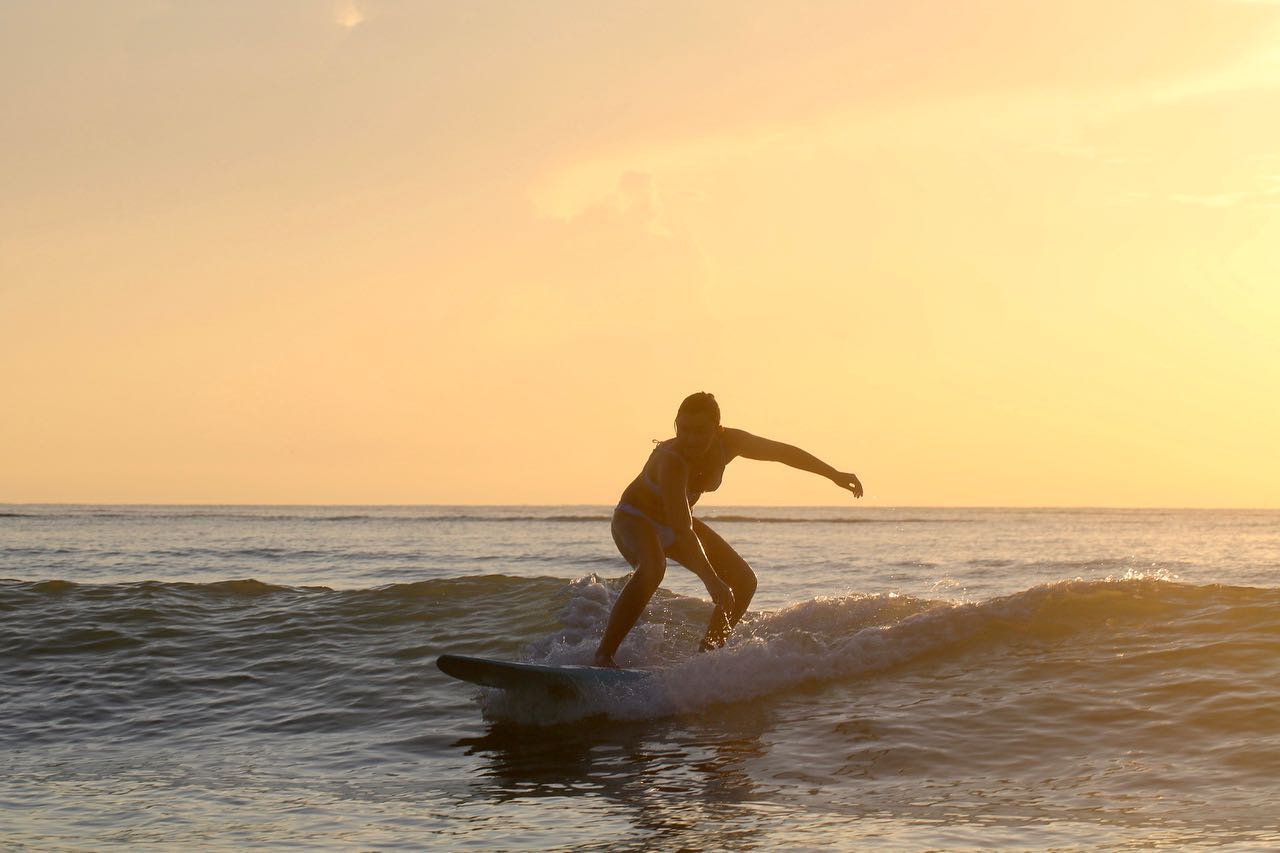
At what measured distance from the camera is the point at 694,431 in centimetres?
852

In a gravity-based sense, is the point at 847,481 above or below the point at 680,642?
above

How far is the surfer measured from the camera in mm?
8531

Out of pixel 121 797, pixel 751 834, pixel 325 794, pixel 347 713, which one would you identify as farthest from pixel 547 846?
pixel 347 713

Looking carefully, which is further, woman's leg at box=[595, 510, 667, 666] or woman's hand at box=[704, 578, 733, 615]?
woman's hand at box=[704, 578, 733, 615]

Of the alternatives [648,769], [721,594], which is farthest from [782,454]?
[648,769]

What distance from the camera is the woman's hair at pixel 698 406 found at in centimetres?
851

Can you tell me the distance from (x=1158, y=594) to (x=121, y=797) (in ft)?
27.9

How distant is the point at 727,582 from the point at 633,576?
3.59 feet

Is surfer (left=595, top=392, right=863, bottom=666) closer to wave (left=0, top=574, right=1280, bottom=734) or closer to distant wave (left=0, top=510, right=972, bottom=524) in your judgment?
wave (left=0, top=574, right=1280, bottom=734)

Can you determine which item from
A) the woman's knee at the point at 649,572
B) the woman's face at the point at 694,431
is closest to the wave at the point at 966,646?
the woman's knee at the point at 649,572

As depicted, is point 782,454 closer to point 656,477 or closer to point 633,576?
point 656,477

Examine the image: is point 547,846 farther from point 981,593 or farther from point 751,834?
point 981,593

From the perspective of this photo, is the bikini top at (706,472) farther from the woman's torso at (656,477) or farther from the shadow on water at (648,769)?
the shadow on water at (648,769)

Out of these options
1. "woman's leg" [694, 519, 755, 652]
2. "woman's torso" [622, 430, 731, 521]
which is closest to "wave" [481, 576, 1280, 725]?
"woman's leg" [694, 519, 755, 652]
